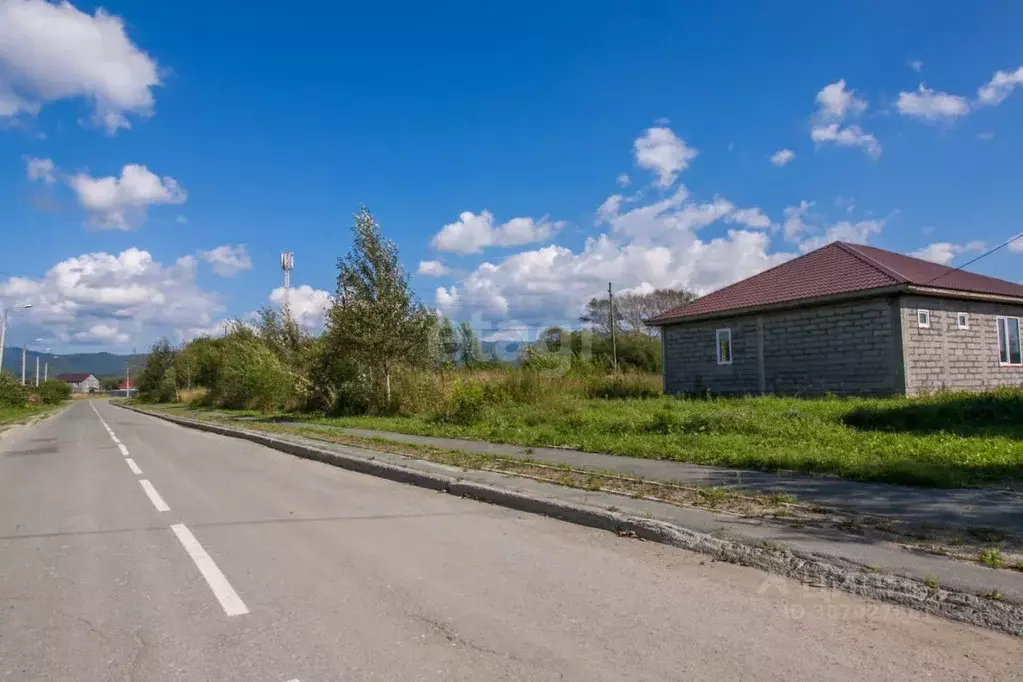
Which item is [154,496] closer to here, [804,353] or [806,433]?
[806,433]

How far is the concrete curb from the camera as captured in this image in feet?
14.6

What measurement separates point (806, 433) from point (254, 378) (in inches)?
1151

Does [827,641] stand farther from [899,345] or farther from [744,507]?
[899,345]

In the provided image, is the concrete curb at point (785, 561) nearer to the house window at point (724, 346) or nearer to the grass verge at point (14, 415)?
the house window at point (724, 346)

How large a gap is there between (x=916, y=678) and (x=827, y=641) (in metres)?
0.57

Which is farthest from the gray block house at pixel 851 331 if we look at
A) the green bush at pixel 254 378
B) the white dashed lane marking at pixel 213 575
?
the white dashed lane marking at pixel 213 575

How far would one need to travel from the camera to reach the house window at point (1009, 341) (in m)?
22.2

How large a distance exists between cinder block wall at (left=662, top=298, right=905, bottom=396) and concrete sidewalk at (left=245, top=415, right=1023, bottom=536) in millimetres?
11218

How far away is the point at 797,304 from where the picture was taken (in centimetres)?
2077

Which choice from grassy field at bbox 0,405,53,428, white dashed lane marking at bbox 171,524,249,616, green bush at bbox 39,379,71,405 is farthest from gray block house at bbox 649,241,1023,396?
green bush at bbox 39,379,71,405

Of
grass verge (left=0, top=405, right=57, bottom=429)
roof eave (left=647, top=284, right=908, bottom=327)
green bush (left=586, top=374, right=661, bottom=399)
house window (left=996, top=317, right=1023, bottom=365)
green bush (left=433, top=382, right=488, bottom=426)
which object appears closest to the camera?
green bush (left=433, top=382, right=488, bottom=426)

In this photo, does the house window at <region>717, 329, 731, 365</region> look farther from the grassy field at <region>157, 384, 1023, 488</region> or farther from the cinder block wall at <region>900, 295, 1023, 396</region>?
the cinder block wall at <region>900, 295, 1023, 396</region>

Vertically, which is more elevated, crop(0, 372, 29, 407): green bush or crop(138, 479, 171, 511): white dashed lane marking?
crop(0, 372, 29, 407): green bush

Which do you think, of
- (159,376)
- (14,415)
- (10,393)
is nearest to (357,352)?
(14,415)
